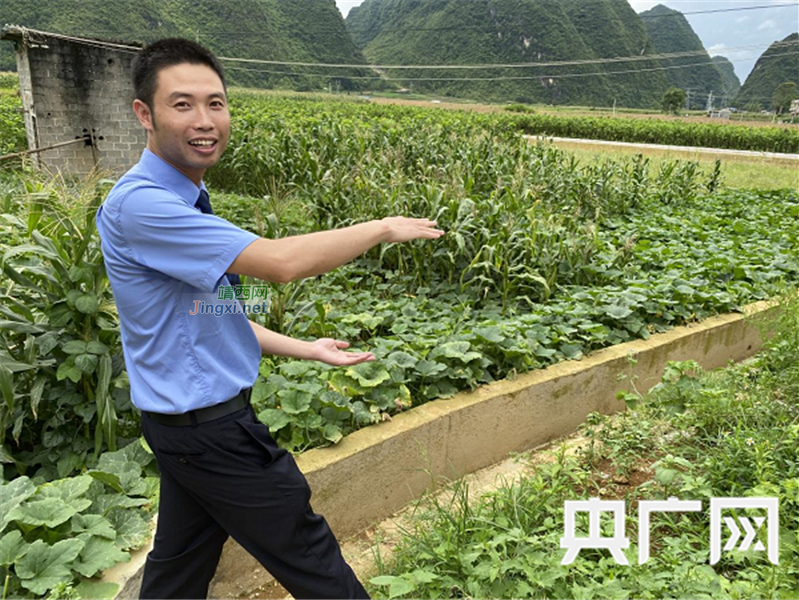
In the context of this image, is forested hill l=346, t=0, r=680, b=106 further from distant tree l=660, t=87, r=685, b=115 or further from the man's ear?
the man's ear

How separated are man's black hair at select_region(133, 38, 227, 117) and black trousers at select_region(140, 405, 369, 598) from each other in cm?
91

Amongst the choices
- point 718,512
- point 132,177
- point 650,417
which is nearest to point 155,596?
point 132,177

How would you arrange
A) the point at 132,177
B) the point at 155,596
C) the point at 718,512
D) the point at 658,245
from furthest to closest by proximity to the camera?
the point at 658,245 < the point at 718,512 < the point at 155,596 < the point at 132,177

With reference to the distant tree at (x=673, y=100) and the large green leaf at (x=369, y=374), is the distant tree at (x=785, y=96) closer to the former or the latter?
the distant tree at (x=673, y=100)

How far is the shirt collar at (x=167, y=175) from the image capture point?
1509 millimetres

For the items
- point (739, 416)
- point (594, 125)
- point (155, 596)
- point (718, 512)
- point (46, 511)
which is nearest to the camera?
point (155, 596)

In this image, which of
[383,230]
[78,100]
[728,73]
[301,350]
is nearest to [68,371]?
[301,350]

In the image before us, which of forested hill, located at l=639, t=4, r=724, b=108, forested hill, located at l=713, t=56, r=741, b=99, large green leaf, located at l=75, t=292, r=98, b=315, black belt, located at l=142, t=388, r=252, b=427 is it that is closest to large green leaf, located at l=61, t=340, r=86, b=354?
large green leaf, located at l=75, t=292, r=98, b=315

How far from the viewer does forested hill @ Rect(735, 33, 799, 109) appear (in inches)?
2921

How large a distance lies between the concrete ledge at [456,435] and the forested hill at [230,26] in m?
25.2

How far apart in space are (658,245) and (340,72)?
76189 millimetres

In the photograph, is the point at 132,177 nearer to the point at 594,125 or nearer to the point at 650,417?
the point at 650,417

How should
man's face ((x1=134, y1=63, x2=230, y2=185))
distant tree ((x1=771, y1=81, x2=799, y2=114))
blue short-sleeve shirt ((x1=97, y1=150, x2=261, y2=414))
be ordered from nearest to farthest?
blue short-sleeve shirt ((x1=97, y1=150, x2=261, y2=414)), man's face ((x1=134, y1=63, x2=230, y2=185)), distant tree ((x1=771, y1=81, x2=799, y2=114))

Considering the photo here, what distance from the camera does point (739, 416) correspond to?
9.23 ft
